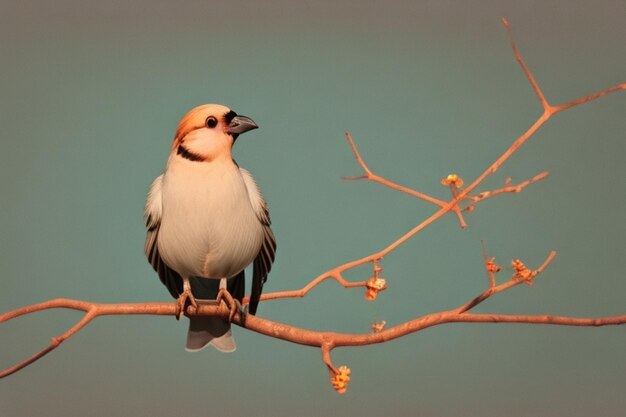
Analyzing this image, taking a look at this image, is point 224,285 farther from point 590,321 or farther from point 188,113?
point 590,321

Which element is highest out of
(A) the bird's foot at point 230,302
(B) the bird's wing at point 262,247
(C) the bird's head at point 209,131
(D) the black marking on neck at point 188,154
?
(C) the bird's head at point 209,131

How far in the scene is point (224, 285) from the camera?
157 centimetres

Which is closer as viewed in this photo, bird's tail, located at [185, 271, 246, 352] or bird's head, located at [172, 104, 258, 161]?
bird's head, located at [172, 104, 258, 161]

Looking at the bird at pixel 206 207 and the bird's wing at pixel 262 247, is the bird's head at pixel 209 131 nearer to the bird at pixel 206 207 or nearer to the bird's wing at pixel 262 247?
the bird at pixel 206 207

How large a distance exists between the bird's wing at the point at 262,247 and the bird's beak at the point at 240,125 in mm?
127

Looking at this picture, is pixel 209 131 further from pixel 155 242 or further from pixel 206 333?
pixel 206 333

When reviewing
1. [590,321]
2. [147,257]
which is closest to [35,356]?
[147,257]

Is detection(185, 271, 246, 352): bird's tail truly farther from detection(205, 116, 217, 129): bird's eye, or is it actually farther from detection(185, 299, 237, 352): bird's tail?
detection(205, 116, 217, 129): bird's eye

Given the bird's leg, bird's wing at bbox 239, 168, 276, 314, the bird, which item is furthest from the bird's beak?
the bird's leg

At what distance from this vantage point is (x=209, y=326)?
164 cm

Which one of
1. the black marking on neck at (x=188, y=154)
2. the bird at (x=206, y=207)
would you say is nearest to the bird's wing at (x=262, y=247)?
the bird at (x=206, y=207)

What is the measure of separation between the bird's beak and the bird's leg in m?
0.31

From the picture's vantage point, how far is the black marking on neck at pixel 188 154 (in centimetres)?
148

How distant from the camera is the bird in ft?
4.81
